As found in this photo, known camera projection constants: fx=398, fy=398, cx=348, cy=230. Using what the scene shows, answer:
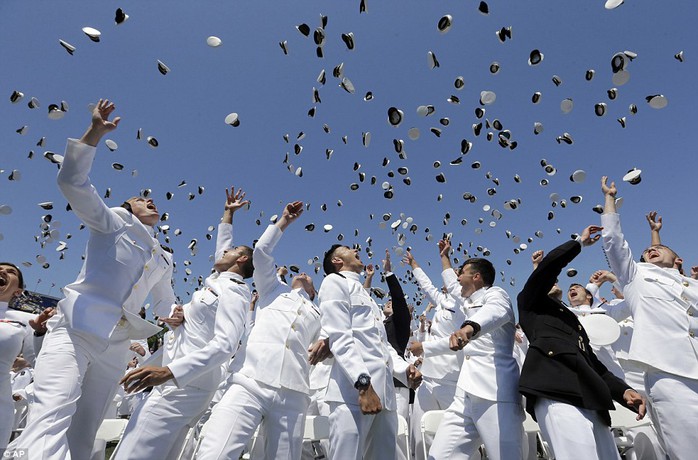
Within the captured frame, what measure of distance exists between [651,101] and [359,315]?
252 inches

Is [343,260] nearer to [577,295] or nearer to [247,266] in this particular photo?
[247,266]

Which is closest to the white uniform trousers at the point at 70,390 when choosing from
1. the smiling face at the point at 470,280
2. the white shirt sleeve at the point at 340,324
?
the white shirt sleeve at the point at 340,324

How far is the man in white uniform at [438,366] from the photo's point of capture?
6.83 m

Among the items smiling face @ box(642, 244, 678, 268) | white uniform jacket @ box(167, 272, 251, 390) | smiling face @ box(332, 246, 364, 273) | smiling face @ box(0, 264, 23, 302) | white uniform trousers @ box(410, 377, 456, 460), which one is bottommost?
Answer: white uniform trousers @ box(410, 377, 456, 460)

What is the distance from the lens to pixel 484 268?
4.60m

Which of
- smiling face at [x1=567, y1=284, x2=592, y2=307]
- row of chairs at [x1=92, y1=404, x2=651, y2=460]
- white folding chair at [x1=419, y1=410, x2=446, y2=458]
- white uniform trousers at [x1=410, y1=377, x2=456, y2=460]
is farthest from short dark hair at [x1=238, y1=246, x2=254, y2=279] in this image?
smiling face at [x1=567, y1=284, x2=592, y2=307]

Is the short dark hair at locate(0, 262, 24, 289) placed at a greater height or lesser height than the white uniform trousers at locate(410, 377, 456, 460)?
greater

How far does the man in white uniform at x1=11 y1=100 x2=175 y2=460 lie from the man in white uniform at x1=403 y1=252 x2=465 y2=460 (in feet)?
14.8

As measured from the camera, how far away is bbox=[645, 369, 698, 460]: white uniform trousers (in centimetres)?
364

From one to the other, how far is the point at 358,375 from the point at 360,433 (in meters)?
0.53

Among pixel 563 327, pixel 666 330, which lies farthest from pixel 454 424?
pixel 666 330

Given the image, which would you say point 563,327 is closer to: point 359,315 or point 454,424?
point 454,424

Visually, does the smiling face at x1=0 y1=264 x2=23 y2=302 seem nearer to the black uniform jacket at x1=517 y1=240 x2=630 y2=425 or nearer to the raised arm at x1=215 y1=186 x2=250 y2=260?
the raised arm at x1=215 y1=186 x2=250 y2=260

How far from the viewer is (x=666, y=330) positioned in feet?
13.6
